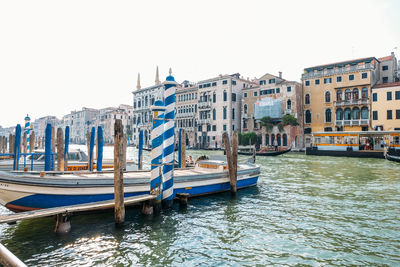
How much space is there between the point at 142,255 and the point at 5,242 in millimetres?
2539

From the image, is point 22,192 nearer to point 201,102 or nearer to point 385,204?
point 385,204

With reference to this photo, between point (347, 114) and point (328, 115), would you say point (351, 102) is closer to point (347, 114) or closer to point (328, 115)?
point (347, 114)

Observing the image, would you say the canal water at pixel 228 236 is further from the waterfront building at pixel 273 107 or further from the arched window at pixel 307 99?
the arched window at pixel 307 99

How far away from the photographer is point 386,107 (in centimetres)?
2683

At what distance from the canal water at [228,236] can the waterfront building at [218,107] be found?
30.2 metres

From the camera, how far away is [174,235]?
526 cm

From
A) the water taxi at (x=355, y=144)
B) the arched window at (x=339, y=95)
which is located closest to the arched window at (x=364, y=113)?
the arched window at (x=339, y=95)

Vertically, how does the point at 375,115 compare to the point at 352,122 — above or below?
above

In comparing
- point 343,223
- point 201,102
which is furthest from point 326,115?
point 343,223

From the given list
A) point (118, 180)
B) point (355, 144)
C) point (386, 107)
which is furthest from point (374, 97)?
point (118, 180)

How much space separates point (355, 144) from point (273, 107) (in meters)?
11.2

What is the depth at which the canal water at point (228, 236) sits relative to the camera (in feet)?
14.1

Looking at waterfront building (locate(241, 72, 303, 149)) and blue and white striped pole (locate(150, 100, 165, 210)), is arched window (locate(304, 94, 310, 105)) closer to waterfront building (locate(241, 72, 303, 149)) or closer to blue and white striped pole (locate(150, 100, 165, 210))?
waterfront building (locate(241, 72, 303, 149))

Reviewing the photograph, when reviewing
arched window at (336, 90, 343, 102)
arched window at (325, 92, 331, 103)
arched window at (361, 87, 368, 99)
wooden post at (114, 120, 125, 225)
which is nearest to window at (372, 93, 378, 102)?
arched window at (361, 87, 368, 99)
